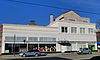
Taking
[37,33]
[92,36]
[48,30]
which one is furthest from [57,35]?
[92,36]

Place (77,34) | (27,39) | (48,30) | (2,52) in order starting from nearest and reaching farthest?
(2,52), (27,39), (48,30), (77,34)

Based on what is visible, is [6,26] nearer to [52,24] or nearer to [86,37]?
[52,24]

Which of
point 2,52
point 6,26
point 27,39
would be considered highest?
point 6,26

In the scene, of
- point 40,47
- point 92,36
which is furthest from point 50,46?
point 92,36

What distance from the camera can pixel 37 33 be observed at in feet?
149

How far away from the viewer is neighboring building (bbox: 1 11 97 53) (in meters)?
41.8

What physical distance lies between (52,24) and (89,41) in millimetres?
13458

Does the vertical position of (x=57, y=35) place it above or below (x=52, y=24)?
below

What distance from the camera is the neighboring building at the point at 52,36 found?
41812 millimetres

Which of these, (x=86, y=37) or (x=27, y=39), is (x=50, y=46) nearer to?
(x=27, y=39)

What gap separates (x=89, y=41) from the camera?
5328cm

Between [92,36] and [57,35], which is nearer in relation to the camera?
[57,35]

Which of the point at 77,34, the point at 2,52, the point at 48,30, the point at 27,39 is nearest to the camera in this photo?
the point at 2,52

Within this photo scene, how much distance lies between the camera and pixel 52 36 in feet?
155
